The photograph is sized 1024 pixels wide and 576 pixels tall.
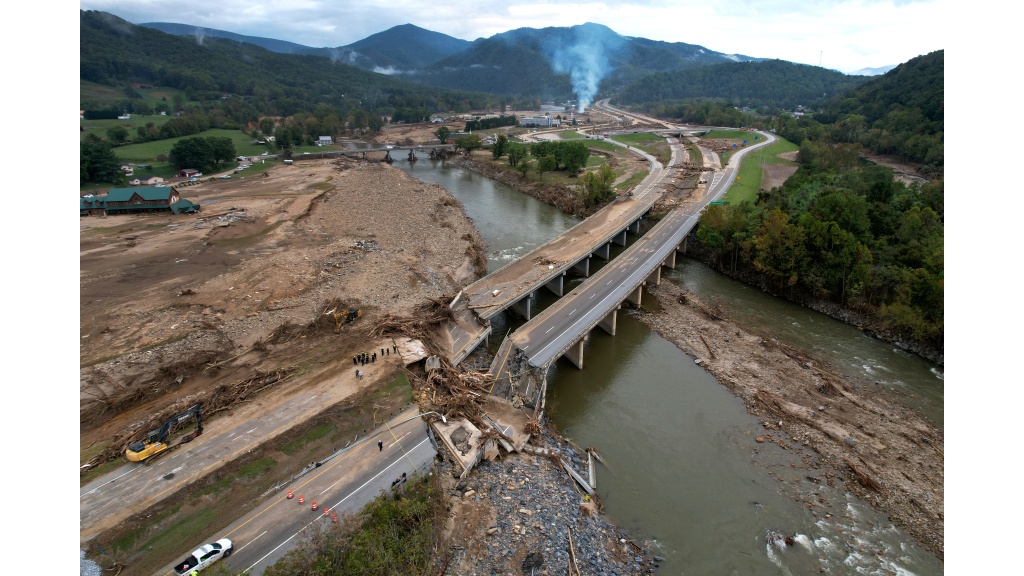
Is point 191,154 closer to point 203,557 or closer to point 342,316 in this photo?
point 342,316

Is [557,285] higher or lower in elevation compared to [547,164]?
lower

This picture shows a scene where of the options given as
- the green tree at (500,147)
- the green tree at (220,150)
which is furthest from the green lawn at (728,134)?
the green tree at (220,150)

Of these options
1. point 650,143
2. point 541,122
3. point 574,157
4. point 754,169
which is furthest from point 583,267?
point 541,122

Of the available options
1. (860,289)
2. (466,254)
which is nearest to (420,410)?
(466,254)

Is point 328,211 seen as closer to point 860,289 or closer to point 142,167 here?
point 142,167

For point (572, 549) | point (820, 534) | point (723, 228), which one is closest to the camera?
point (572, 549)

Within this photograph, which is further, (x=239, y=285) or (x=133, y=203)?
(x=133, y=203)

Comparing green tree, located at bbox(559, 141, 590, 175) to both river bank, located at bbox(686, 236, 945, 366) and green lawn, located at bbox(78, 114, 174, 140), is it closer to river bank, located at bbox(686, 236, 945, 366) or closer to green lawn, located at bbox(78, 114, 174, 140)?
river bank, located at bbox(686, 236, 945, 366)

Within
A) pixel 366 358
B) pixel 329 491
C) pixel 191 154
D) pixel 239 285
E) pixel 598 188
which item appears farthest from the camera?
pixel 191 154
